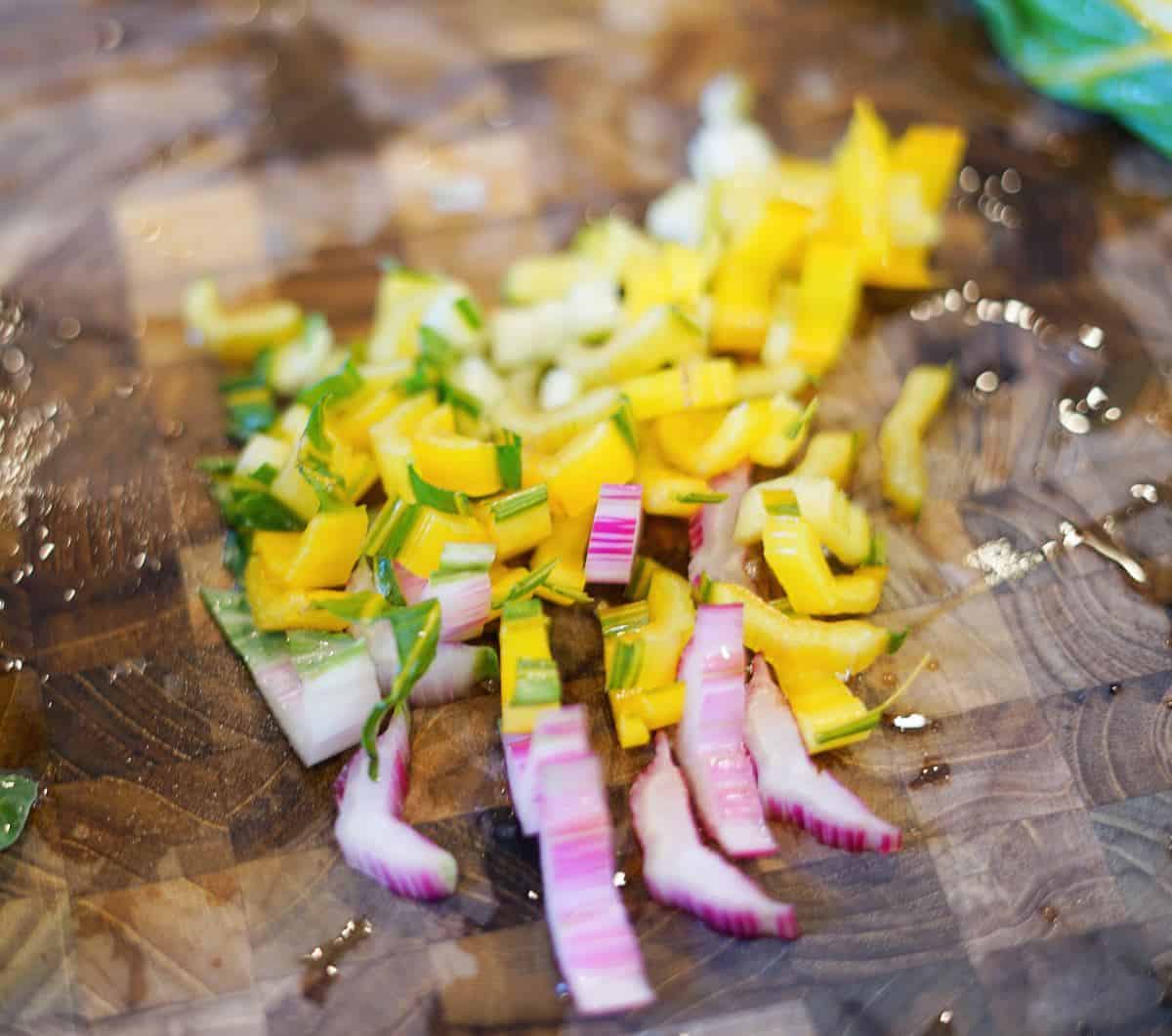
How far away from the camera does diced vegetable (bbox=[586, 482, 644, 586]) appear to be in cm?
176

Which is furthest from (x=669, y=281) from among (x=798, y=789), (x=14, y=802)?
(x=14, y=802)

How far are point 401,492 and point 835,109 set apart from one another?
4.46 ft

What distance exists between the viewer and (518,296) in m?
2.16

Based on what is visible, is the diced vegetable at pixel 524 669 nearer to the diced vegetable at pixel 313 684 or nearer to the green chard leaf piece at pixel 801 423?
the diced vegetable at pixel 313 684

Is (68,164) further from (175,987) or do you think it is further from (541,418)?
(175,987)

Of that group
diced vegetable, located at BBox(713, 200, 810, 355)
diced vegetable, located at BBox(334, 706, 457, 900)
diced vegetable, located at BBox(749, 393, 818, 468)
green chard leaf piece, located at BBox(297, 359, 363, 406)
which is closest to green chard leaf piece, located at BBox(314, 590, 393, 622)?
diced vegetable, located at BBox(334, 706, 457, 900)

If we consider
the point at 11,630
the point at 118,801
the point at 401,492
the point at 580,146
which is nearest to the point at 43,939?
the point at 118,801

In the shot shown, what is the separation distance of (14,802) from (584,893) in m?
0.86

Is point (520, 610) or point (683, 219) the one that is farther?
point (683, 219)

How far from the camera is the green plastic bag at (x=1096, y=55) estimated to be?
221cm

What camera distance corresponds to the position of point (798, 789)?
1.61 meters

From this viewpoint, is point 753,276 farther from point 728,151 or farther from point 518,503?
point 518,503

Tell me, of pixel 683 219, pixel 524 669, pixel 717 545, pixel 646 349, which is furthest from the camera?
pixel 683 219

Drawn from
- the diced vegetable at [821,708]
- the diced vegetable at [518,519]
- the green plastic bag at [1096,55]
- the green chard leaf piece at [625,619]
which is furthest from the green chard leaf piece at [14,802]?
the green plastic bag at [1096,55]
